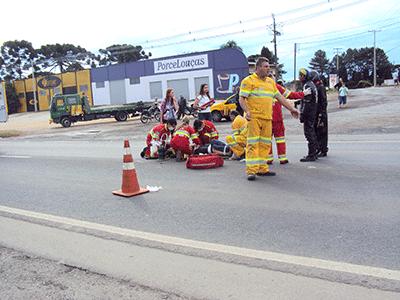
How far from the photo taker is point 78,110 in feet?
101

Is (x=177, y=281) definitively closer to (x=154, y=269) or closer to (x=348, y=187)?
(x=154, y=269)

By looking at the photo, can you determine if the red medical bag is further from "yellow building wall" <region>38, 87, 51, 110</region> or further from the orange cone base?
"yellow building wall" <region>38, 87, 51, 110</region>

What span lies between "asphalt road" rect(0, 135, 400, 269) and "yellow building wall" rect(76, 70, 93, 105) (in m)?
50.4

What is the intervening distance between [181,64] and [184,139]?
39350mm

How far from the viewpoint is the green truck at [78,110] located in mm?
30484

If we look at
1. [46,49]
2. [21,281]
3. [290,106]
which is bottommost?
[21,281]

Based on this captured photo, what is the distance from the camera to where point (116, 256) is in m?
4.18

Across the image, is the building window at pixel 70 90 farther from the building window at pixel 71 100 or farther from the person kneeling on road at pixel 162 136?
the person kneeling on road at pixel 162 136

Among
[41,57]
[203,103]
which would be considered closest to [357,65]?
[41,57]

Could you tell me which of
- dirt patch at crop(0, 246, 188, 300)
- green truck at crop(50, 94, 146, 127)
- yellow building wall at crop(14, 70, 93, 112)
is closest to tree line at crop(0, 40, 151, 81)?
yellow building wall at crop(14, 70, 93, 112)

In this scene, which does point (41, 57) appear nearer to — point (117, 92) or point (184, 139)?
point (117, 92)

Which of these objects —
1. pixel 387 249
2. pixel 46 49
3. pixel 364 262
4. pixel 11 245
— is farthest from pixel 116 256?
pixel 46 49

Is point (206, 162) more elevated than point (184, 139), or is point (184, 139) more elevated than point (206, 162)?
point (184, 139)

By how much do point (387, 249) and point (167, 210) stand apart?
9.23 feet
